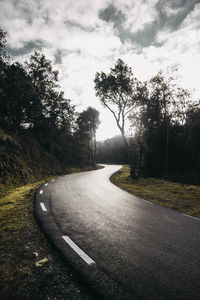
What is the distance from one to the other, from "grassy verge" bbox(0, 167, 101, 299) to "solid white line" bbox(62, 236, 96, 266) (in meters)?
0.37

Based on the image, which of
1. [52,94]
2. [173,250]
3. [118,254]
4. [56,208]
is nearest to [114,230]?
[118,254]

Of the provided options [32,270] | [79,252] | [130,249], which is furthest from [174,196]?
[32,270]

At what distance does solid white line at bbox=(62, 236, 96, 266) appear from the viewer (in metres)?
A: 3.21

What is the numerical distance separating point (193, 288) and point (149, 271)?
2.28 ft

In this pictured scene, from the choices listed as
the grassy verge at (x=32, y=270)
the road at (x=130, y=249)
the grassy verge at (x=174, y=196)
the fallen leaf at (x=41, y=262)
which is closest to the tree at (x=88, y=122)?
the grassy verge at (x=174, y=196)

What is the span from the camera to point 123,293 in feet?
7.95

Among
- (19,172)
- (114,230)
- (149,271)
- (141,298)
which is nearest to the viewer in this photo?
(141,298)

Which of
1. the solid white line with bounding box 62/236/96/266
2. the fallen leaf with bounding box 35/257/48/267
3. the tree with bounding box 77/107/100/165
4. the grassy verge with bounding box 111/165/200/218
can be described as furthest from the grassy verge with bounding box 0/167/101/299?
the tree with bounding box 77/107/100/165

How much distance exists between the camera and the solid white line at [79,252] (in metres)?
3.21

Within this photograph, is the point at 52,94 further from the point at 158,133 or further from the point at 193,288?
the point at 193,288

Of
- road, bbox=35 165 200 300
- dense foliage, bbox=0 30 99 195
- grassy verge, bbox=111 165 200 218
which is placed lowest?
grassy verge, bbox=111 165 200 218

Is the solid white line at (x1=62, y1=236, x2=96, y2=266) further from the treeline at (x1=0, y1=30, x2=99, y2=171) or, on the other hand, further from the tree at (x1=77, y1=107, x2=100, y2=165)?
the tree at (x1=77, y1=107, x2=100, y2=165)

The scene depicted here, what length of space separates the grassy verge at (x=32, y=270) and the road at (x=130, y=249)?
228 mm

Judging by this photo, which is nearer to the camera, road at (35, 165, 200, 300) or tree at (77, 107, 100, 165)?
road at (35, 165, 200, 300)
